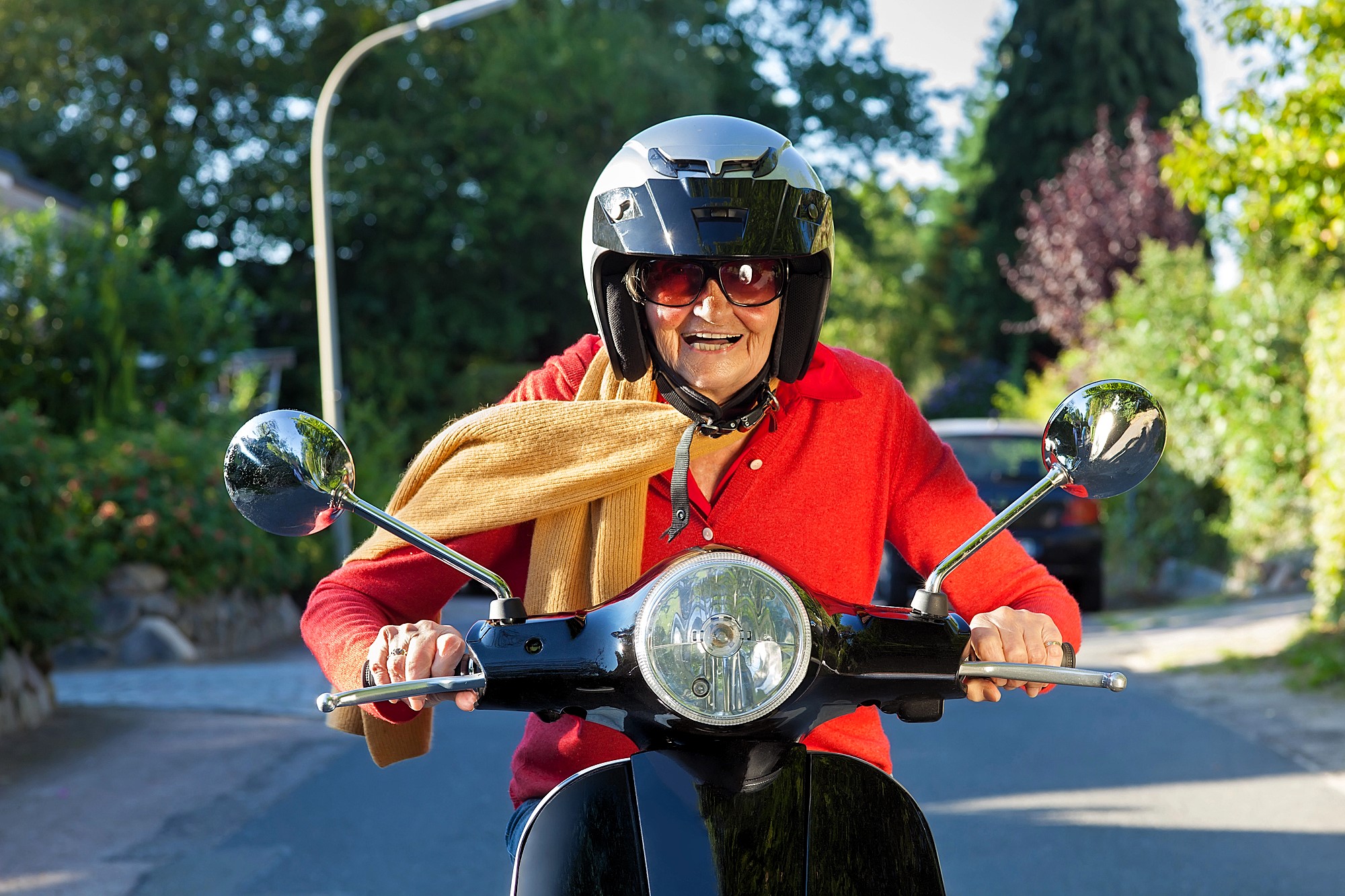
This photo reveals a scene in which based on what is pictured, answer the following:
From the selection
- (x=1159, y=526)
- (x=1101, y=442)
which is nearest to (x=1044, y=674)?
(x=1101, y=442)

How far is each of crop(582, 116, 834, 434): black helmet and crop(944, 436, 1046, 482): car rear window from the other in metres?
9.37

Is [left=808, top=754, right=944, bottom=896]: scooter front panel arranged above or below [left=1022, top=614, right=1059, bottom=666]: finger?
below

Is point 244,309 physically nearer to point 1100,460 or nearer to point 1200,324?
point 1200,324

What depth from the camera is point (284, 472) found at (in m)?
1.86

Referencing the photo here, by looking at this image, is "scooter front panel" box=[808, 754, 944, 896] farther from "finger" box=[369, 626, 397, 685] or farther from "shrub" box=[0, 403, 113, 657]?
"shrub" box=[0, 403, 113, 657]

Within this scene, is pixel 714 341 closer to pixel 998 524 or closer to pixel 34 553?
pixel 998 524

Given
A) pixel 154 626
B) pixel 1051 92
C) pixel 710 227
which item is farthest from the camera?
pixel 1051 92

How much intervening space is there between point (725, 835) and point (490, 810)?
4566 mm

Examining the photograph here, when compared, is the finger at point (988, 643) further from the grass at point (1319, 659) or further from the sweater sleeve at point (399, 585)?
the grass at point (1319, 659)

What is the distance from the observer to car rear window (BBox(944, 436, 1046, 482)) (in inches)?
459

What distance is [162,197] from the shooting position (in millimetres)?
27500

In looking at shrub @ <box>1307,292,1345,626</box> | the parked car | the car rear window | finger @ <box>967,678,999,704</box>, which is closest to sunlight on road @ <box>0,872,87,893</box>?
finger @ <box>967,678,999,704</box>

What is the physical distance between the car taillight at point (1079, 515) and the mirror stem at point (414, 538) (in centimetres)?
1089

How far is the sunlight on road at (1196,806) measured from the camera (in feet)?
18.9
